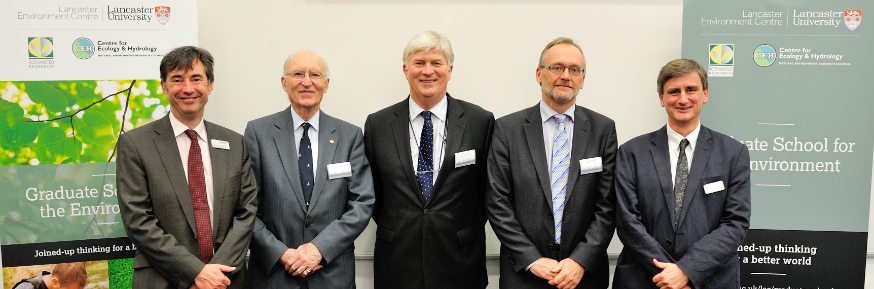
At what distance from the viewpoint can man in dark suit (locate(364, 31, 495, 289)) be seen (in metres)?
2.97

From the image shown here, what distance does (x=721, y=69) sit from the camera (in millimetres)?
3479

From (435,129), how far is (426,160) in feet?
0.56

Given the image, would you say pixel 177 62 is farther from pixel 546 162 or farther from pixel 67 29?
pixel 546 162

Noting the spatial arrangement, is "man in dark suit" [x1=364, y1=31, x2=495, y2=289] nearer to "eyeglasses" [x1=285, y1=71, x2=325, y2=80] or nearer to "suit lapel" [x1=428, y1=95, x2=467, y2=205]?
"suit lapel" [x1=428, y1=95, x2=467, y2=205]

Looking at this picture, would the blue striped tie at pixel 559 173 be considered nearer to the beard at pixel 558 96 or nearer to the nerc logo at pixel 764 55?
the beard at pixel 558 96

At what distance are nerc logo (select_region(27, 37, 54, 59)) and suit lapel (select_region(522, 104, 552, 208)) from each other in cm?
258

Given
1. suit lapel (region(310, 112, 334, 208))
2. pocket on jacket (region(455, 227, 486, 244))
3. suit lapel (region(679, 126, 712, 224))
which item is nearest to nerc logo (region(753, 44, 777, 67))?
suit lapel (region(679, 126, 712, 224))

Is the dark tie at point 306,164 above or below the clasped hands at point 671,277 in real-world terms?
above

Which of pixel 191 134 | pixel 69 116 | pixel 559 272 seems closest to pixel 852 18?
pixel 559 272

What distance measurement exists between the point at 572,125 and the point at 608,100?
959 mm

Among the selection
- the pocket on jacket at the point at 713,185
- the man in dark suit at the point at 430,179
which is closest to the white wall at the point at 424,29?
the man in dark suit at the point at 430,179

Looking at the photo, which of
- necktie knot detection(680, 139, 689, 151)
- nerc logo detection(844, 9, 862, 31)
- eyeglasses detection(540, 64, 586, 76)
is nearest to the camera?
necktie knot detection(680, 139, 689, 151)

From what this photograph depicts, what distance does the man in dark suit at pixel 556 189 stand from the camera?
2.80 meters

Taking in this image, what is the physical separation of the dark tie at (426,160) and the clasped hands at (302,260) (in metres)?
0.59
